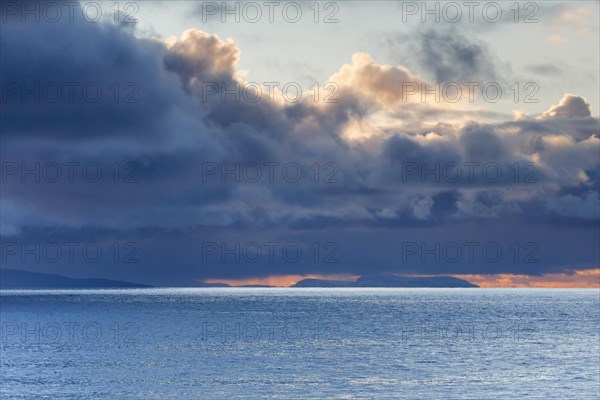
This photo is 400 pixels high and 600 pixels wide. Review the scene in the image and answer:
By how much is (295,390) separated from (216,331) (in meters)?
87.3

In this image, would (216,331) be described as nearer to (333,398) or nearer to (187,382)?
(187,382)

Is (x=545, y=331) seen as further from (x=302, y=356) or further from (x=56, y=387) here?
(x=56, y=387)

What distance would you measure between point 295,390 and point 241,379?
35.1ft

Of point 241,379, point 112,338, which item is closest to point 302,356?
point 241,379

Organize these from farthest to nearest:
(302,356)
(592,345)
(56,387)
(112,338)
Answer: (112,338), (592,345), (302,356), (56,387)

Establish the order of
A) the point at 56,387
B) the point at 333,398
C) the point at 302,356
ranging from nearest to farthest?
the point at 333,398
the point at 56,387
the point at 302,356

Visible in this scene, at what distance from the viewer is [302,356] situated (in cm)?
11669

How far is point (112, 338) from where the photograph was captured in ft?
499

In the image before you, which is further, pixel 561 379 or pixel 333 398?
pixel 561 379

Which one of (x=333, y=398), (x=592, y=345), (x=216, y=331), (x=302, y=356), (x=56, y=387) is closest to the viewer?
(x=333, y=398)

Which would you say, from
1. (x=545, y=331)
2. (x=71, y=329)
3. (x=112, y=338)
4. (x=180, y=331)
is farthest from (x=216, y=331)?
(x=545, y=331)

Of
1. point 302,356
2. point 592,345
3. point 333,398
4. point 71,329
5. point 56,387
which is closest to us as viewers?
point 333,398

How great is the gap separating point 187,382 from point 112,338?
217 ft

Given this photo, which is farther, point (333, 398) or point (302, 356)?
point (302, 356)
